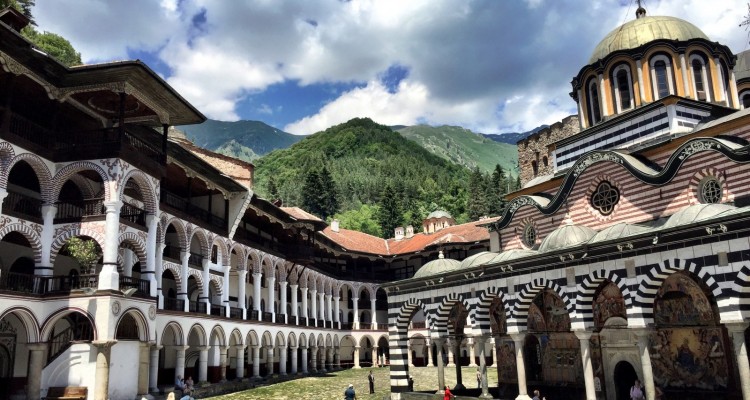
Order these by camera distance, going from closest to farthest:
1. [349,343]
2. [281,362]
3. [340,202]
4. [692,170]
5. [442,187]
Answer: [692,170], [281,362], [349,343], [340,202], [442,187]

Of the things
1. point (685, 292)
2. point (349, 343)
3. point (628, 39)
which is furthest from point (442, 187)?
point (685, 292)

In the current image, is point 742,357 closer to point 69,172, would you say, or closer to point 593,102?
point 593,102

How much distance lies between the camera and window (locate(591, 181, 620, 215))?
20.1 meters

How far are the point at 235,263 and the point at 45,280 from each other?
1476cm

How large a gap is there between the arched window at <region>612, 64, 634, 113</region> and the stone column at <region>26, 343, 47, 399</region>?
2098cm

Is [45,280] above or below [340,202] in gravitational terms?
below

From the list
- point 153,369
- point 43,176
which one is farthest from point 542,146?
point 43,176

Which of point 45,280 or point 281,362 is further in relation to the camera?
point 281,362

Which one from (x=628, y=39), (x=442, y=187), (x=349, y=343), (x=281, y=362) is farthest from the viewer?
(x=442, y=187)

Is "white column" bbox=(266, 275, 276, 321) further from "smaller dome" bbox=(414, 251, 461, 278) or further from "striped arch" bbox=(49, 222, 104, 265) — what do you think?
"striped arch" bbox=(49, 222, 104, 265)

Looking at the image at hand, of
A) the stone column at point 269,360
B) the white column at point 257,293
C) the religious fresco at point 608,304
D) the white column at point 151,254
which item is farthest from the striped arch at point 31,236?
the religious fresco at point 608,304

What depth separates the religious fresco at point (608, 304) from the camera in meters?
19.1

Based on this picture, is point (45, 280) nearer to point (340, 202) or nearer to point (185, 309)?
point (185, 309)

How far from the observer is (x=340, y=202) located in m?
91.9
